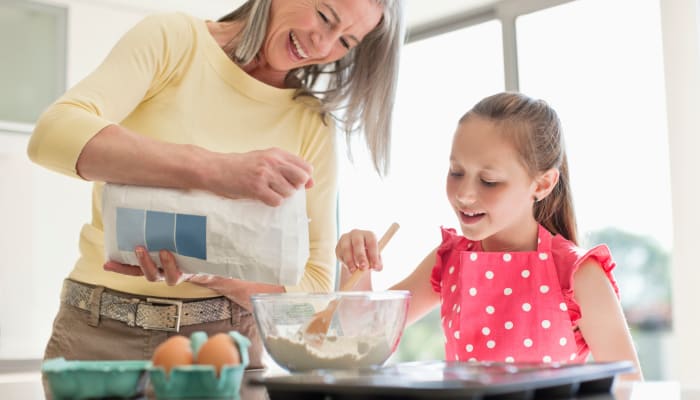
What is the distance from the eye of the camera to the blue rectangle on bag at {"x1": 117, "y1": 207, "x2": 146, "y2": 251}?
1.05m

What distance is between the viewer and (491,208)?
1.41 meters

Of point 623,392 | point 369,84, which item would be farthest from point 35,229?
point 623,392

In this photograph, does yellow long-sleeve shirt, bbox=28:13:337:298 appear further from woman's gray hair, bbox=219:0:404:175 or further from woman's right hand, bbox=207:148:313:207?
woman's right hand, bbox=207:148:313:207

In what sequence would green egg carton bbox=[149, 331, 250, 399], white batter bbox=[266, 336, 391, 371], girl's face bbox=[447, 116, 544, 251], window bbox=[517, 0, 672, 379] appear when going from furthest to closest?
window bbox=[517, 0, 672, 379] < girl's face bbox=[447, 116, 544, 251] < white batter bbox=[266, 336, 391, 371] < green egg carton bbox=[149, 331, 250, 399]

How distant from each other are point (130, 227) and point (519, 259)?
2.30ft

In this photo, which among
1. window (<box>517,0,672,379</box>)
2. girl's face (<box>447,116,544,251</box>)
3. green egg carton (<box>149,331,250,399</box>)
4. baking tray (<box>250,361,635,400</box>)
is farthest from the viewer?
window (<box>517,0,672,379</box>)

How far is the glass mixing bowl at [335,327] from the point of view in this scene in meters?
0.91

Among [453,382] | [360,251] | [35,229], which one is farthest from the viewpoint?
[35,229]

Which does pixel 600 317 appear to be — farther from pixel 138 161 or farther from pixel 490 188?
pixel 138 161

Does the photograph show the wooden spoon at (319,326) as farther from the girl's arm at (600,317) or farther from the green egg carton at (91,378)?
the girl's arm at (600,317)

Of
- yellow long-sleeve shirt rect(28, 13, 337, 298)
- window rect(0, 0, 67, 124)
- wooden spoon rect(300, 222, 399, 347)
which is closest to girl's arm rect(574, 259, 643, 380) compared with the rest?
yellow long-sleeve shirt rect(28, 13, 337, 298)

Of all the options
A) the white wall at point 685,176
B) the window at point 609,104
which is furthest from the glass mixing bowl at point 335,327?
the window at point 609,104

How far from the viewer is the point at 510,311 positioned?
1.44 m

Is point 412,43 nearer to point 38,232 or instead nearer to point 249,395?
point 38,232
